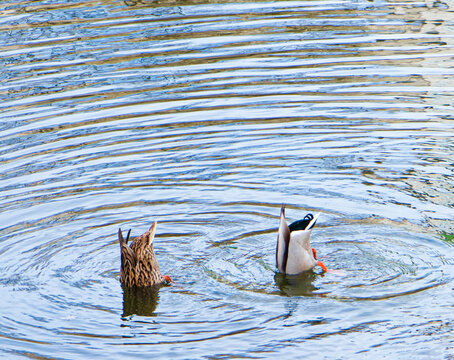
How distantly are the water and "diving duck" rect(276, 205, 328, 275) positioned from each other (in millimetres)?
144

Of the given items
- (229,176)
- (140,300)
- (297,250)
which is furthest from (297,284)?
(229,176)

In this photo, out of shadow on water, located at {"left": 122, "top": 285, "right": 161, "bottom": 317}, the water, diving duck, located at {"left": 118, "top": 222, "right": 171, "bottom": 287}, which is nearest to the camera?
the water

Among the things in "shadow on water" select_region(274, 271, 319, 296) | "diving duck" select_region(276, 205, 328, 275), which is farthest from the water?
"diving duck" select_region(276, 205, 328, 275)

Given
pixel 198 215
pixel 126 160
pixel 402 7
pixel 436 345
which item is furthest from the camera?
pixel 402 7

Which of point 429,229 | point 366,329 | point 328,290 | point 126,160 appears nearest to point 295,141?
point 126,160

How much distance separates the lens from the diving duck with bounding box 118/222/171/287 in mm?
8586

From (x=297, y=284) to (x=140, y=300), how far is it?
1607 millimetres

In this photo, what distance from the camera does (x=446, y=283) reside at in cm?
803

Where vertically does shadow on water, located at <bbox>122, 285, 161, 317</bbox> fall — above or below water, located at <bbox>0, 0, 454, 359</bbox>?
below

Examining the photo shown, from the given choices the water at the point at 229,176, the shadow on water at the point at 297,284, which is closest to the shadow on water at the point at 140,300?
the water at the point at 229,176

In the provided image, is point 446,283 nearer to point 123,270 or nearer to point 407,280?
point 407,280

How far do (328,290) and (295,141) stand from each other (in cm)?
392

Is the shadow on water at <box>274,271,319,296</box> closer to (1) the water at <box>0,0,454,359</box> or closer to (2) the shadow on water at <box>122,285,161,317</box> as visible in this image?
(1) the water at <box>0,0,454,359</box>

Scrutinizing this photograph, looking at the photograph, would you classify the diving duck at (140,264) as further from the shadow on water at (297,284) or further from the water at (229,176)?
the shadow on water at (297,284)
